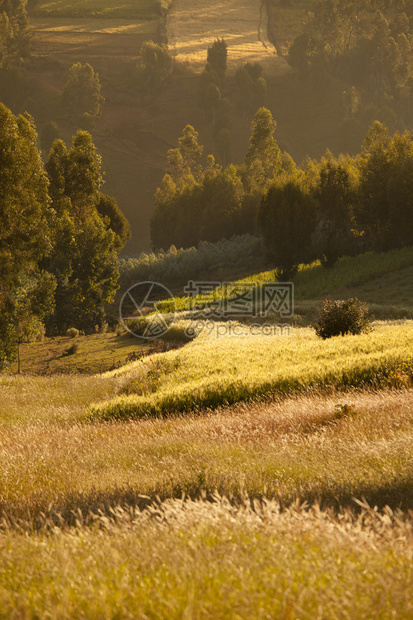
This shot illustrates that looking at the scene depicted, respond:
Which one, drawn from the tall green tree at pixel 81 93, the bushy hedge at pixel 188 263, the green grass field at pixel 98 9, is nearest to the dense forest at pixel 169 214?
the bushy hedge at pixel 188 263

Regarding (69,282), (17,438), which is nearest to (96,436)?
(17,438)

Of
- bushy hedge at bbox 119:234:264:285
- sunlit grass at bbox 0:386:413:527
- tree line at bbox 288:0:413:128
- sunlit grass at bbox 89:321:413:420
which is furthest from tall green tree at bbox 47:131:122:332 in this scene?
tree line at bbox 288:0:413:128

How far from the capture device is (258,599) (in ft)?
6.86

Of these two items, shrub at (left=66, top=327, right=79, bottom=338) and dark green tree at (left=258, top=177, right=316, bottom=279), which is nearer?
shrub at (left=66, top=327, right=79, bottom=338)

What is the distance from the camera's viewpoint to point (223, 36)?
183500 millimetres

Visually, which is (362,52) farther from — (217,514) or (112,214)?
(217,514)

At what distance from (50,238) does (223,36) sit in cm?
18593

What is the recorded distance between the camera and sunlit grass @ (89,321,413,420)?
30.6 feet

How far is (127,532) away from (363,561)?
1.25 meters

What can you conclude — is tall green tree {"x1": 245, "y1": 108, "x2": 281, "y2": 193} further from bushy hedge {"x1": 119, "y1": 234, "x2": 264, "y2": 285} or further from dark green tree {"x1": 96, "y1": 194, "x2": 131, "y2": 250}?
dark green tree {"x1": 96, "y1": 194, "x2": 131, "y2": 250}

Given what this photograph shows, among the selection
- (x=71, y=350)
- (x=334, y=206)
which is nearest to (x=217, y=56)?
(x=334, y=206)

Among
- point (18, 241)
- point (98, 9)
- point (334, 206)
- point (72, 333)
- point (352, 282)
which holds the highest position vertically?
point (98, 9)

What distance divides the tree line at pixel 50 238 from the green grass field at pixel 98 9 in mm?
169485

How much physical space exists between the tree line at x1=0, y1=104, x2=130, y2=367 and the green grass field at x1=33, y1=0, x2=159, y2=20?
169 m
